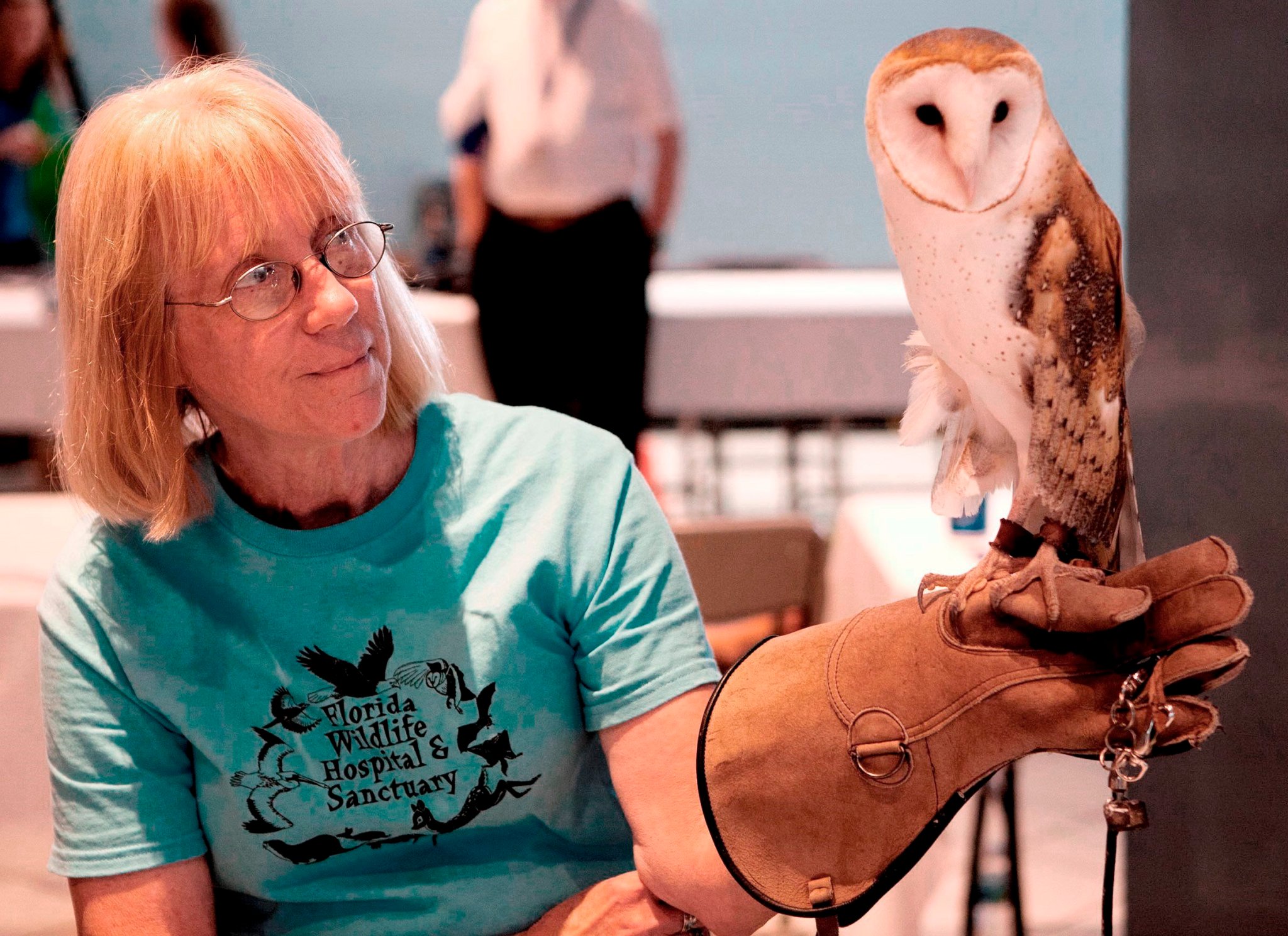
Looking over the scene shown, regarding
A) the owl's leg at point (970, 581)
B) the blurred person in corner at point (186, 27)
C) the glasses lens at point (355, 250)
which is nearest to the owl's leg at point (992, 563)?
the owl's leg at point (970, 581)

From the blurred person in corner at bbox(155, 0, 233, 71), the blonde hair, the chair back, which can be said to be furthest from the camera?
the blurred person in corner at bbox(155, 0, 233, 71)

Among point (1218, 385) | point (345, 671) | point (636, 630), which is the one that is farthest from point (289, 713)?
point (1218, 385)

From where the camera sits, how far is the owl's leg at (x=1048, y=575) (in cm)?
65

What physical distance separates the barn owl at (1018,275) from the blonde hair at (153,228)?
46 centimetres

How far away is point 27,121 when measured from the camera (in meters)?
3.31

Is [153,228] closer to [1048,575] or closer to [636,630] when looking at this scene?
[636,630]

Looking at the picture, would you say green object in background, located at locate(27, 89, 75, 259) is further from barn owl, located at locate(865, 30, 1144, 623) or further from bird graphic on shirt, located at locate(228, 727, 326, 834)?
barn owl, located at locate(865, 30, 1144, 623)

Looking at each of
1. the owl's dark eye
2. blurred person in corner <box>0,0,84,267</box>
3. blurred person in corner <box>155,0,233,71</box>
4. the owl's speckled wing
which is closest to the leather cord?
the owl's speckled wing

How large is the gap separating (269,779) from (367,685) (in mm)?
107

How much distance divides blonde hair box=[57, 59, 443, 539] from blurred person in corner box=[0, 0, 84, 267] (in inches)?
90.5

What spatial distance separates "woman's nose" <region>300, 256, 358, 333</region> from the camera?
87 cm

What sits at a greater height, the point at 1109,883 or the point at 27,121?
the point at 27,121

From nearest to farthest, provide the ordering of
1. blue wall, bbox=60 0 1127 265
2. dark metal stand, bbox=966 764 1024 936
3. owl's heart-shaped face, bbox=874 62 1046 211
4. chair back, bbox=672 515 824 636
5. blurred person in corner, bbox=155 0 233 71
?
1. owl's heart-shaped face, bbox=874 62 1046 211
2. dark metal stand, bbox=966 764 1024 936
3. chair back, bbox=672 515 824 636
4. blurred person in corner, bbox=155 0 233 71
5. blue wall, bbox=60 0 1127 265

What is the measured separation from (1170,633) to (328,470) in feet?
2.09
